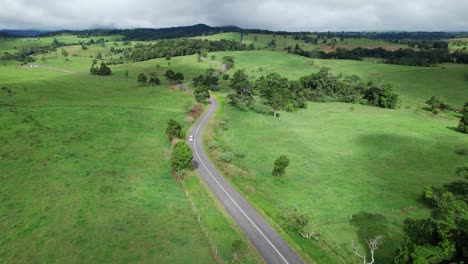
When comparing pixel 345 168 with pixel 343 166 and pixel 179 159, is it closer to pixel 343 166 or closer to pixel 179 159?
pixel 343 166

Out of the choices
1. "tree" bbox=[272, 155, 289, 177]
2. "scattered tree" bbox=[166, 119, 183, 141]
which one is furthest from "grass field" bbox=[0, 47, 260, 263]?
"tree" bbox=[272, 155, 289, 177]

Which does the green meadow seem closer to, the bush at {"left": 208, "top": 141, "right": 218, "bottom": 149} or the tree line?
the bush at {"left": 208, "top": 141, "right": 218, "bottom": 149}

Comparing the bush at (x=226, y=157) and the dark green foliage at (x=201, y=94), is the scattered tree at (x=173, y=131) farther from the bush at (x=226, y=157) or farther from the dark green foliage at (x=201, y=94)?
the dark green foliage at (x=201, y=94)

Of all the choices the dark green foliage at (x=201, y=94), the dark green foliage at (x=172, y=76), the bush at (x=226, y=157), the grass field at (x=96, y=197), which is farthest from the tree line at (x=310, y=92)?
the bush at (x=226, y=157)

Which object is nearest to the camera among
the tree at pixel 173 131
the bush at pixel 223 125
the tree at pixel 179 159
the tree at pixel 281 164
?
the tree at pixel 179 159

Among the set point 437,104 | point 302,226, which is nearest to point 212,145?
point 302,226

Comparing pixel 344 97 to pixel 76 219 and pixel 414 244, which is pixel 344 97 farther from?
pixel 76 219
